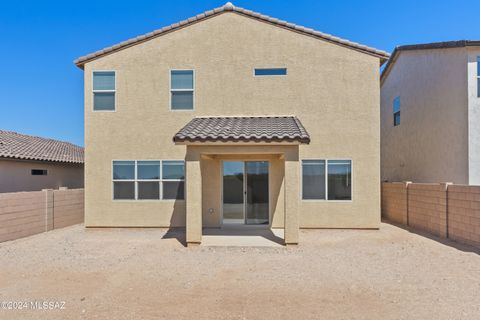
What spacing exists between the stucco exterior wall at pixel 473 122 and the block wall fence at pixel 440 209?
2687 millimetres

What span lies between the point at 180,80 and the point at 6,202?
24.6 ft

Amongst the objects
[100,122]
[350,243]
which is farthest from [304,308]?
[100,122]

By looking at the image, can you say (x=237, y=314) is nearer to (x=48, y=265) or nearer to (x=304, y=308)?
(x=304, y=308)

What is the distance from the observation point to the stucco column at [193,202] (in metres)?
9.48

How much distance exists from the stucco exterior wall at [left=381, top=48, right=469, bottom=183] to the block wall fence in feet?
8.49

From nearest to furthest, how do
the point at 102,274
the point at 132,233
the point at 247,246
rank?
the point at 102,274 → the point at 247,246 → the point at 132,233

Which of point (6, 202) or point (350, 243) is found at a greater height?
point (6, 202)

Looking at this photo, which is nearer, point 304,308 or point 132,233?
point 304,308

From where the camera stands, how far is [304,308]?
5273 mm

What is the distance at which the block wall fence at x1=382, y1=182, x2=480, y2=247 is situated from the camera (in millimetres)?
9352

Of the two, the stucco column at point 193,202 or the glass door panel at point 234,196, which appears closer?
the stucco column at point 193,202

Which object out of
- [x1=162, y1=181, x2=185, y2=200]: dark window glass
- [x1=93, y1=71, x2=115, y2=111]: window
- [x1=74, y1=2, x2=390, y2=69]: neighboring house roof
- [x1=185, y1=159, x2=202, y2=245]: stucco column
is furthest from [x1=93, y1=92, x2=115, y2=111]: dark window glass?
[x1=185, y1=159, x2=202, y2=245]: stucco column

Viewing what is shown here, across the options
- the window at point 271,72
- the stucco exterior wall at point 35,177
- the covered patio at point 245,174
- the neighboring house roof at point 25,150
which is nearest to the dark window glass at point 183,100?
the covered patio at point 245,174

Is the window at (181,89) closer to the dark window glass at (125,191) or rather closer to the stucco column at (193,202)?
the dark window glass at (125,191)
